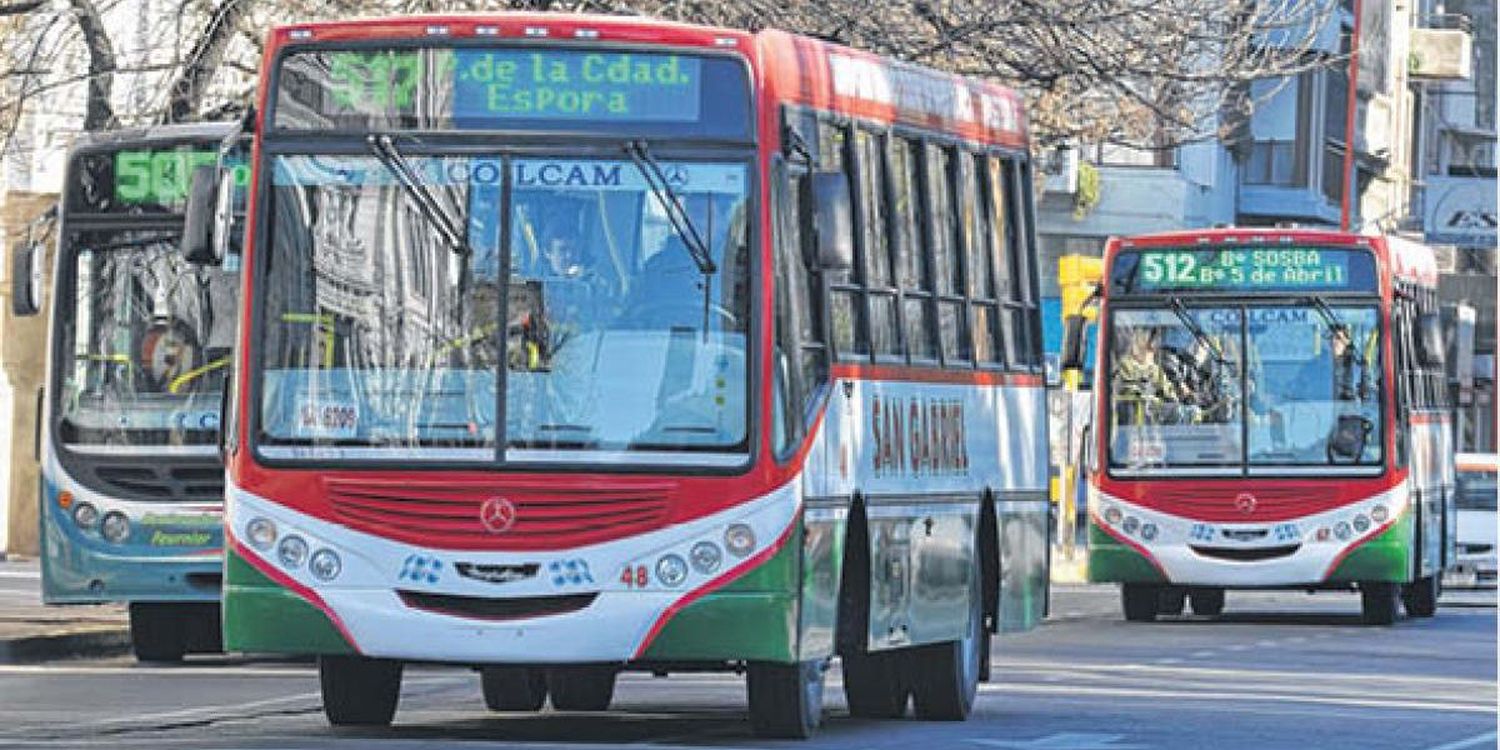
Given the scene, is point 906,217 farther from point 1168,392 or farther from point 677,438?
point 1168,392

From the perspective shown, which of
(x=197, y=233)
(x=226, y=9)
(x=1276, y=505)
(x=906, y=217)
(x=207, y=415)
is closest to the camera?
(x=197, y=233)

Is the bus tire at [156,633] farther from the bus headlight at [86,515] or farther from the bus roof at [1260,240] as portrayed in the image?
the bus roof at [1260,240]

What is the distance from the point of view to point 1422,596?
37.2m

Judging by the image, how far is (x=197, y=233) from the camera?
16016 mm

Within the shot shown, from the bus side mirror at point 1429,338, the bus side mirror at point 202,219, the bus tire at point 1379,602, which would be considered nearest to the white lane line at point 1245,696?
the bus side mirror at point 202,219

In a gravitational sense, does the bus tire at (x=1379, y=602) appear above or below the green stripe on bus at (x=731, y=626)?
below

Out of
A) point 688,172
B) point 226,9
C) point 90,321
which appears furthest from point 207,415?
point 688,172

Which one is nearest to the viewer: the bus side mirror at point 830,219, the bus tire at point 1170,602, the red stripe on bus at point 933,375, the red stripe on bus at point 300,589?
the red stripe on bus at point 300,589

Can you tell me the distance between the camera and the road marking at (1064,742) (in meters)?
17.3

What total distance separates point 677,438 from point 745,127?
1.23m

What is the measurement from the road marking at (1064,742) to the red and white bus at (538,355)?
1.02 m

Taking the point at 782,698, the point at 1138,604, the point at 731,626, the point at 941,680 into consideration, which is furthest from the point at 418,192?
the point at 1138,604

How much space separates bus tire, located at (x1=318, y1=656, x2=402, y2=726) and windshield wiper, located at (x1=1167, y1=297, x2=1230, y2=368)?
1672cm

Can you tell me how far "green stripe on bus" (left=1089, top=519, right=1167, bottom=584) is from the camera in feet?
110
